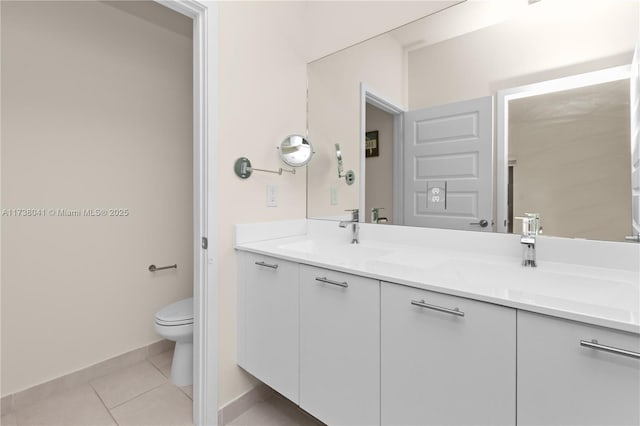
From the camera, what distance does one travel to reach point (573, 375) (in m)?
0.72

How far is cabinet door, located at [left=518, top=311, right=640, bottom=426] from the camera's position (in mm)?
663

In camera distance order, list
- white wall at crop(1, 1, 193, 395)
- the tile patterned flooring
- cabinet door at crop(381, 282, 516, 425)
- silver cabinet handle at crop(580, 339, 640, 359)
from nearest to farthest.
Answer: silver cabinet handle at crop(580, 339, 640, 359) < cabinet door at crop(381, 282, 516, 425) < the tile patterned flooring < white wall at crop(1, 1, 193, 395)

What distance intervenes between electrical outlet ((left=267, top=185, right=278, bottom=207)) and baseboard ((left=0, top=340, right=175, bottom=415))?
1.39 m

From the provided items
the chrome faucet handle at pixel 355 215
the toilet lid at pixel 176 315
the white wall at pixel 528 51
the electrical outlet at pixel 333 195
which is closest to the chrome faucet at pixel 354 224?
the chrome faucet handle at pixel 355 215

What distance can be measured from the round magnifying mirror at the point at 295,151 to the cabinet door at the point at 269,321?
60cm

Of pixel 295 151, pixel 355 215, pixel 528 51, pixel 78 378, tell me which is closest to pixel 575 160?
pixel 528 51

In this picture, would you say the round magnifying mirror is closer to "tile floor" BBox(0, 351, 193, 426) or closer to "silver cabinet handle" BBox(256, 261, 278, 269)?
"silver cabinet handle" BBox(256, 261, 278, 269)

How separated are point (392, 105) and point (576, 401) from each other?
1373 millimetres

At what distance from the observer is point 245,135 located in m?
1.63

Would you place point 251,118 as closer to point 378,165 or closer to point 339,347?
point 378,165

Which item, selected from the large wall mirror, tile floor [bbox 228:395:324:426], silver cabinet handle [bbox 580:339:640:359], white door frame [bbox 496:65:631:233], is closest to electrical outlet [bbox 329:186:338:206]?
the large wall mirror

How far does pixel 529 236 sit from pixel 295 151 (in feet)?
3.97

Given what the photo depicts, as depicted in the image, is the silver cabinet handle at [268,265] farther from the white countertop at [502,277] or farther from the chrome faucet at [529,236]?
the chrome faucet at [529,236]

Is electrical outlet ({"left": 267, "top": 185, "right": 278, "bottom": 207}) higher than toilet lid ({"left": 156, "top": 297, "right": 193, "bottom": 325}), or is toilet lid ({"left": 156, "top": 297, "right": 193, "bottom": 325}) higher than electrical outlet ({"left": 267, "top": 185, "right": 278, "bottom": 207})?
electrical outlet ({"left": 267, "top": 185, "right": 278, "bottom": 207})
